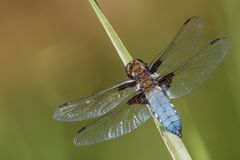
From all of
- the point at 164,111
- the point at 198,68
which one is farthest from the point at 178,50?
the point at 164,111

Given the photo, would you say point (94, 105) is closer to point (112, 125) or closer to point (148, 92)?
point (112, 125)

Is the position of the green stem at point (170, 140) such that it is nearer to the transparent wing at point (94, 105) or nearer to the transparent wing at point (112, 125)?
the transparent wing at point (112, 125)

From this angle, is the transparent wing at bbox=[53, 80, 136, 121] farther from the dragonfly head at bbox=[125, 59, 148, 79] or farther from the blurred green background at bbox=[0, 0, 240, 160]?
the blurred green background at bbox=[0, 0, 240, 160]

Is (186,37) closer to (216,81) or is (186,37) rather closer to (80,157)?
(216,81)

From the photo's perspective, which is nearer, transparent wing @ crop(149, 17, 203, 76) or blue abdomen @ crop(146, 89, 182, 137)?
blue abdomen @ crop(146, 89, 182, 137)

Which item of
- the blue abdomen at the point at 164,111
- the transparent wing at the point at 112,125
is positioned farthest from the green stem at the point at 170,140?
the transparent wing at the point at 112,125

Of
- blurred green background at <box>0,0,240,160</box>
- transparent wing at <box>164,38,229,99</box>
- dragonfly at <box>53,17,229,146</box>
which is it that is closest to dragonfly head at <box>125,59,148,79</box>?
dragonfly at <box>53,17,229,146</box>
